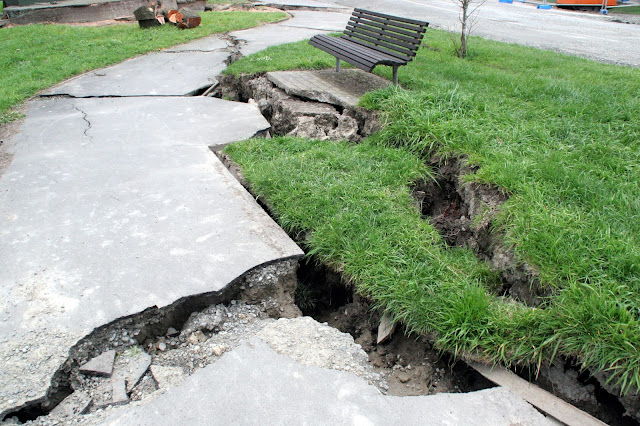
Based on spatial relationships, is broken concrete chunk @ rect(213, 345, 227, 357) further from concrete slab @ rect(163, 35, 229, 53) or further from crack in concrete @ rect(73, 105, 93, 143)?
concrete slab @ rect(163, 35, 229, 53)

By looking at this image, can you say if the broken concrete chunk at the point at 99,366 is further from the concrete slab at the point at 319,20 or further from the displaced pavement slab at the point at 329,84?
the concrete slab at the point at 319,20

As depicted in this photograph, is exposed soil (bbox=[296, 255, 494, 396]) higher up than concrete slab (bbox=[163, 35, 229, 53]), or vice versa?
concrete slab (bbox=[163, 35, 229, 53])

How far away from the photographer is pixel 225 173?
418 centimetres

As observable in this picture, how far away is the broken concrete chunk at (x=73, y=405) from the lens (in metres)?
2.19

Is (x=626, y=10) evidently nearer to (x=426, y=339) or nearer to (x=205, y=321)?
(x=426, y=339)

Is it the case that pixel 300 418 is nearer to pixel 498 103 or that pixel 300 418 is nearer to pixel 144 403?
pixel 144 403

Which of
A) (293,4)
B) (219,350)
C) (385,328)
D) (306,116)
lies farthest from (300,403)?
(293,4)

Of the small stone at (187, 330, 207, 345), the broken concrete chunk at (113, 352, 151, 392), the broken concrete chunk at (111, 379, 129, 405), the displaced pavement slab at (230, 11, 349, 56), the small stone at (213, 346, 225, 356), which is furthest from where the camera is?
the displaced pavement slab at (230, 11, 349, 56)

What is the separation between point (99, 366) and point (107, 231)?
1.13 meters

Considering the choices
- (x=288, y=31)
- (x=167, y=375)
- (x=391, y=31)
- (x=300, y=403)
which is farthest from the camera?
(x=288, y=31)

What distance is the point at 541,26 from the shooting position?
1283 centimetres

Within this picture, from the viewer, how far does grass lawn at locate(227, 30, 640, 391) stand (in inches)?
96.8

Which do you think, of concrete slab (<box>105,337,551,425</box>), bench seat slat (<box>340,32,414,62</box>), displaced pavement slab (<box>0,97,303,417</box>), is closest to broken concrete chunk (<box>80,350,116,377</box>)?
displaced pavement slab (<box>0,97,303,417</box>)

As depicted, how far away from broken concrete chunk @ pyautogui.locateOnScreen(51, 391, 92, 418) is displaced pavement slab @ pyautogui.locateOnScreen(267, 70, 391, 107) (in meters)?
3.75
